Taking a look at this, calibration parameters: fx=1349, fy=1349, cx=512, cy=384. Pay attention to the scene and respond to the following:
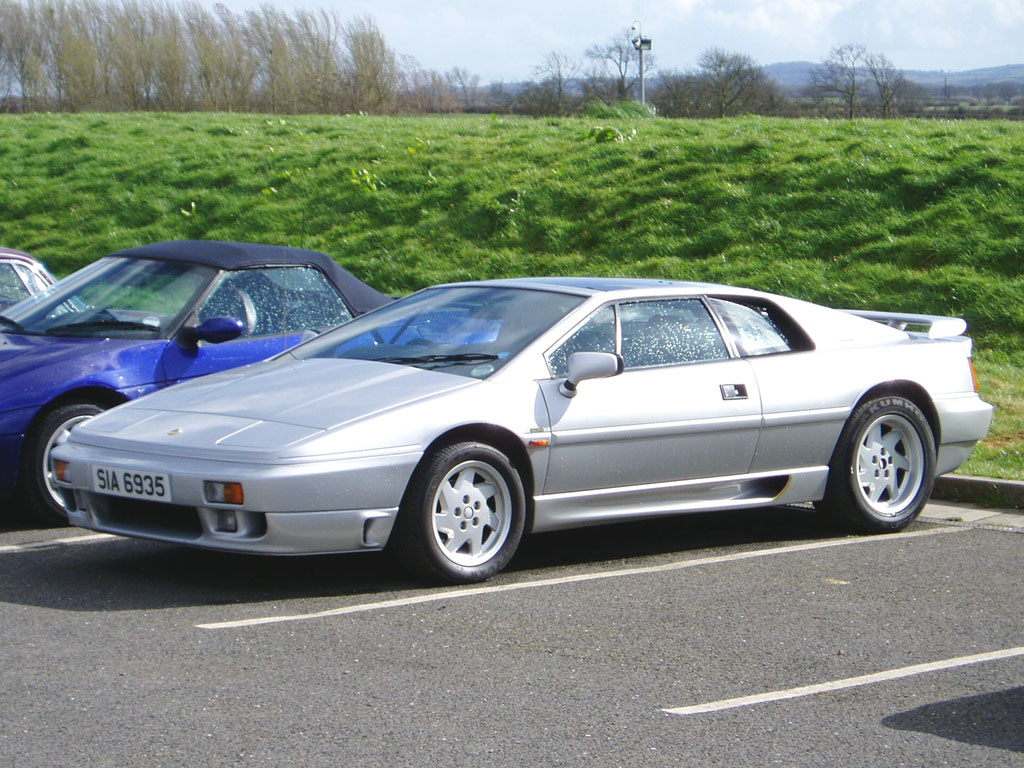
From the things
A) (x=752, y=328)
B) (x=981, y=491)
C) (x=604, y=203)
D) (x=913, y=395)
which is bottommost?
(x=981, y=491)

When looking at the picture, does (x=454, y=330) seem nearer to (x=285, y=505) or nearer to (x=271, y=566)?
(x=271, y=566)

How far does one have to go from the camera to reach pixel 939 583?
596 cm

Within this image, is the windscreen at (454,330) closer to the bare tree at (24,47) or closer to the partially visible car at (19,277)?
the partially visible car at (19,277)

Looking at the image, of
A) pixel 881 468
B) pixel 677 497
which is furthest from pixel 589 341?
pixel 881 468

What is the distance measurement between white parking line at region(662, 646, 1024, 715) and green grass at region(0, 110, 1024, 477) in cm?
423

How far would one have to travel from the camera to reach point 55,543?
6.63 m

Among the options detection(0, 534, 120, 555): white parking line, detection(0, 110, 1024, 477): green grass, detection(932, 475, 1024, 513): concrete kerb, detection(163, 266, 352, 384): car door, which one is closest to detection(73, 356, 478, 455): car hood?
detection(0, 534, 120, 555): white parking line

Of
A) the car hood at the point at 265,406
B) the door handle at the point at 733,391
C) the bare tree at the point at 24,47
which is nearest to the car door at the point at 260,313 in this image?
the car hood at the point at 265,406

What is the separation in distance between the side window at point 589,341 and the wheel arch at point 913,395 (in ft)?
4.74

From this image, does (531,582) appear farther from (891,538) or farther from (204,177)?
(204,177)

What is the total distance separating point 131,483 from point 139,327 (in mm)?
2366

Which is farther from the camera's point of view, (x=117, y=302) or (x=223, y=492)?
(x=117, y=302)

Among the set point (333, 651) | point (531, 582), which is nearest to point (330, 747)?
point (333, 651)

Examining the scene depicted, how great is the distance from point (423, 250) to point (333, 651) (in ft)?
43.0
